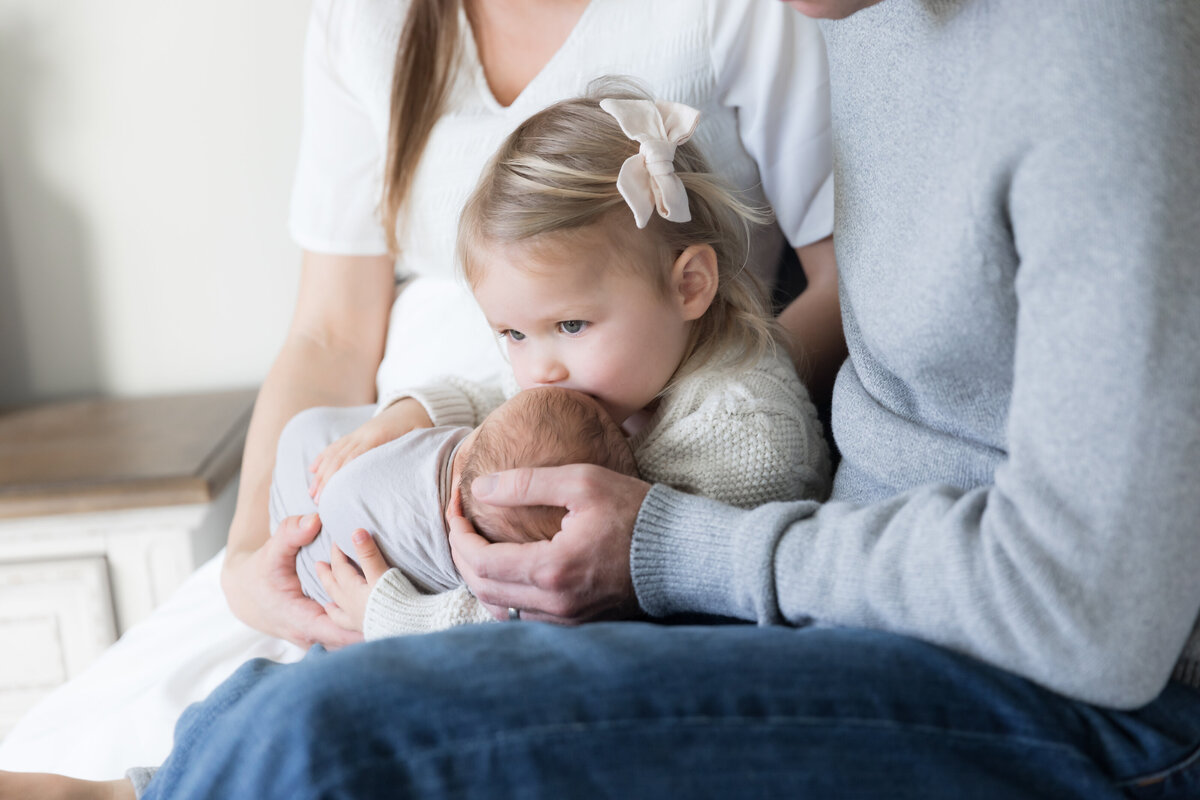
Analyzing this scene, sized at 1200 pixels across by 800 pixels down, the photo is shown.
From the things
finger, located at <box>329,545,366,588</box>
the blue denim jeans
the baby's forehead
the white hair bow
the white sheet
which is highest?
the white hair bow

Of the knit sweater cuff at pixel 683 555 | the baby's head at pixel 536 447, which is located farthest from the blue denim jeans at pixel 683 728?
the baby's head at pixel 536 447

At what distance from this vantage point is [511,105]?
1216 millimetres

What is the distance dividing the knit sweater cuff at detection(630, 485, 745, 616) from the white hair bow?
272mm

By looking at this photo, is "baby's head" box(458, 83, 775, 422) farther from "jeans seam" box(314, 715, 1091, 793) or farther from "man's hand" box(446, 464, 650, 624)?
"jeans seam" box(314, 715, 1091, 793)

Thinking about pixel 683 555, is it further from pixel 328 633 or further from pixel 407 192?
pixel 407 192

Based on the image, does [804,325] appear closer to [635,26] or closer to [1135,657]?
[635,26]

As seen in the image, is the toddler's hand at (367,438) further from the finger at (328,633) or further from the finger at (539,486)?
the finger at (539,486)

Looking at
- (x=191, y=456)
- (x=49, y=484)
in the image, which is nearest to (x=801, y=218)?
(x=191, y=456)

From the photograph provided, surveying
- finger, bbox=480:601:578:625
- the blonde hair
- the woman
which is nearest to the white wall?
the woman

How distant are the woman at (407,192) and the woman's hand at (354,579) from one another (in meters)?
0.03

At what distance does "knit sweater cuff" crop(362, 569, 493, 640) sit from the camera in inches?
35.5

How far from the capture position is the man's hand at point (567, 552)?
812 millimetres

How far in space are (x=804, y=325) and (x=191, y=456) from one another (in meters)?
1.01

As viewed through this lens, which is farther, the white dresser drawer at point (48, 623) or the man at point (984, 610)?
the white dresser drawer at point (48, 623)
